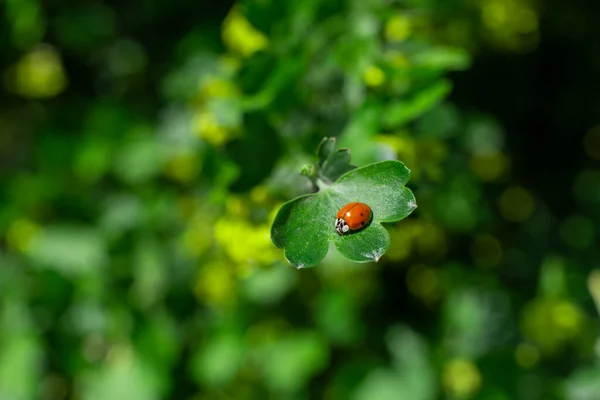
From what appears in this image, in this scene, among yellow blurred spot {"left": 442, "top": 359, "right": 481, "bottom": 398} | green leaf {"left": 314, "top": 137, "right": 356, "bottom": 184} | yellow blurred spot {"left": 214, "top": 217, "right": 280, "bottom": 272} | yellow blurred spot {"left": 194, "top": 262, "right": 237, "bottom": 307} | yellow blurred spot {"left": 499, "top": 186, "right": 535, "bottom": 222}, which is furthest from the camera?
yellow blurred spot {"left": 499, "top": 186, "right": 535, "bottom": 222}

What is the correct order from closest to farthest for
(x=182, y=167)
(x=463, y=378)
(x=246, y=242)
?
(x=246, y=242)
(x=463, y=378)
(x=182, y=167)

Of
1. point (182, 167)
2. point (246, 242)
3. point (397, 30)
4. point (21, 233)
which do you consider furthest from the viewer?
point (21, 233)

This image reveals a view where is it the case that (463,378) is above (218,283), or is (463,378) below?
below

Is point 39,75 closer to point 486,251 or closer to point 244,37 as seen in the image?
point 244,37

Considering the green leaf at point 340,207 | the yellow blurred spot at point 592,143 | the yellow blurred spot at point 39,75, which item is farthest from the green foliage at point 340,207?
the yellow blurred spot at point 39,75

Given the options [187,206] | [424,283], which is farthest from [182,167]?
[424,283]

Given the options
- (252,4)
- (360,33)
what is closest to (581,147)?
(360,33)

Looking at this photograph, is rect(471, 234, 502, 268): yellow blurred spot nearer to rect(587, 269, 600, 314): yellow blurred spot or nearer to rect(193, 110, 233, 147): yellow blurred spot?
rect(587, 269, 600, 314): yellow blurred spot

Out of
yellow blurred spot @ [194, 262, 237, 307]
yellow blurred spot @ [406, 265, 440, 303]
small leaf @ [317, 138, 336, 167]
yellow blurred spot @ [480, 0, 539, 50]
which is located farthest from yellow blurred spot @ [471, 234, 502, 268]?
small leaf @ [317, 138, 336, 167]
